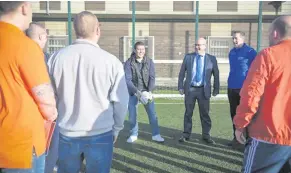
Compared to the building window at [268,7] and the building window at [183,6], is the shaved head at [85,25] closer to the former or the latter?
the building window at [183,6]

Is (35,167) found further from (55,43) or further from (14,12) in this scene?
(55,43)

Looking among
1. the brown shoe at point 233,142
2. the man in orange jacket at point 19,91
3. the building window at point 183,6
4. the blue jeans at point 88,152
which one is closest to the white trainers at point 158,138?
the brown shoe at point 233,142

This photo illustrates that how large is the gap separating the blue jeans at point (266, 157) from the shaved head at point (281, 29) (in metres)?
0.84

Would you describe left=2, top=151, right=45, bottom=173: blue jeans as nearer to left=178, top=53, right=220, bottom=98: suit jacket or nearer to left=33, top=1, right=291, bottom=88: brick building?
left=178, top=53, right=220, bottom=98: suit jacket

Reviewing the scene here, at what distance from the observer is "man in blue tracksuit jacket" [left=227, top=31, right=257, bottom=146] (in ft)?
15.4

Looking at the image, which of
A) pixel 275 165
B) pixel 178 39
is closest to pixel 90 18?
pixel 275 165

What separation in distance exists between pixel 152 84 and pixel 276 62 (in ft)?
A: 10.1

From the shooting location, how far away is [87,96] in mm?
2314

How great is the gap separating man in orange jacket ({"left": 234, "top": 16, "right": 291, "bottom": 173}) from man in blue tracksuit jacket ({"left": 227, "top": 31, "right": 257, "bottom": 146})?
237 cm

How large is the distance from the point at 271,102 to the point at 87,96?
144 centimetres

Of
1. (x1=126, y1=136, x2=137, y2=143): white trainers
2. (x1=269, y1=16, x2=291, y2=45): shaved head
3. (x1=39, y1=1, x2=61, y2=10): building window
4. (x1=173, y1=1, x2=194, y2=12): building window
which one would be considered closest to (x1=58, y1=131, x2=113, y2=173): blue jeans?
(x1=269, y1=16, x2=291, y2=45): shaved head

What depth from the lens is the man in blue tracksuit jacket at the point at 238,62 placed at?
15.4 ft

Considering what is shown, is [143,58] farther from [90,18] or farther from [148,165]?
[90,18]

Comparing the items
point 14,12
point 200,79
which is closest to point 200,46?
point 200,79
